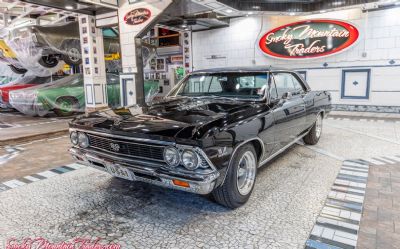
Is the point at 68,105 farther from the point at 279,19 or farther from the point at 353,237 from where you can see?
the point at 353,237

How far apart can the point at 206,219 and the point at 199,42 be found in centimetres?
897

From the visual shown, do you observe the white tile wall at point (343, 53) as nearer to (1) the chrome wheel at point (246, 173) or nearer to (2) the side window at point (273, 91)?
(2) the side window at point (273, 91)

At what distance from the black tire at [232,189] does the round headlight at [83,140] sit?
132 centimetres

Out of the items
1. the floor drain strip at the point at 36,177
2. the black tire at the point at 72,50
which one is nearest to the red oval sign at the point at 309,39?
the black tire at the point at 72,50

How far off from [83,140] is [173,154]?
1.12 meters

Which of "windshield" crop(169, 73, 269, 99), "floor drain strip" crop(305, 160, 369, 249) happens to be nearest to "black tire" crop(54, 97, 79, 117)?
"windshield" crop(169, 73, 269, 99)

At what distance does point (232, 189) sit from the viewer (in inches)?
92.4

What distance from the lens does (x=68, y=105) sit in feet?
28.3

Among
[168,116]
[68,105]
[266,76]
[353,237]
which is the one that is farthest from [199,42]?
[353,237]

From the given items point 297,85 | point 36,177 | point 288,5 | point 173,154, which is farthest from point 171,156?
point 288,5

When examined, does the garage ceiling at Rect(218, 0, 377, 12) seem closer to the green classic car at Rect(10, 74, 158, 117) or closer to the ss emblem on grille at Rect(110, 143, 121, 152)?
the green classic car at Rect(10, 74, 158, 117)

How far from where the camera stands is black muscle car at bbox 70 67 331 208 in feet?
6.77

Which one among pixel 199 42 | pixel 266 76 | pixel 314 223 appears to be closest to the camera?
pixel 314 223

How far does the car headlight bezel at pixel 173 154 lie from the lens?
2092 millimetres
